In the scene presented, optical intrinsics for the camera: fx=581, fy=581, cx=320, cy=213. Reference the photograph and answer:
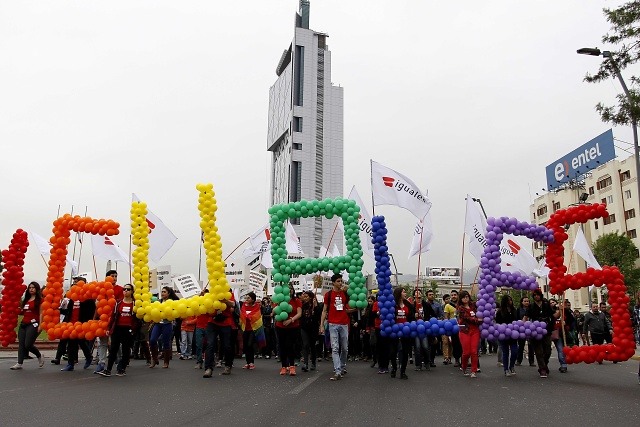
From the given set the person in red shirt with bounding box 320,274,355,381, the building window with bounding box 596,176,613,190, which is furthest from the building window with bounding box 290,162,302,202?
the person in red shirt with bounding box 320,274,355,381

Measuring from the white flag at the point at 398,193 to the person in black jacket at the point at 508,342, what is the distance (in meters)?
2.91

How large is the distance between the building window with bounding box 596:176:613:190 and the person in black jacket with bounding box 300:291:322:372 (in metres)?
58.1

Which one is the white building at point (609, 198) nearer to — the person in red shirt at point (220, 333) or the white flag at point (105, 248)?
the white flag at point (105, 248)

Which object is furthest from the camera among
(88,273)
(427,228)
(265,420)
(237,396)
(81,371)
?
(88,273)

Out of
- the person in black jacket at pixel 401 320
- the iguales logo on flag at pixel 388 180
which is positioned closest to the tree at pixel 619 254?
the iguales logo on flag at pixel 388 180

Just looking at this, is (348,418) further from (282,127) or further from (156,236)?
(282,127)

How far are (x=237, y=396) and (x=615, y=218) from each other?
6396cm

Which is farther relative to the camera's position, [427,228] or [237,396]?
[427,228]

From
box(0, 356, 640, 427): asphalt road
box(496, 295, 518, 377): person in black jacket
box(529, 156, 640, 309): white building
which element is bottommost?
box(0, 356, 640, 427): asphalt road

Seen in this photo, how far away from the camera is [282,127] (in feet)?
418

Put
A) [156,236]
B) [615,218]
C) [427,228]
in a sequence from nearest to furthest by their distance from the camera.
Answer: [427,228] → [156,236] → [615,218]

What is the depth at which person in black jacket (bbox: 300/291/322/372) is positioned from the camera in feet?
39.2

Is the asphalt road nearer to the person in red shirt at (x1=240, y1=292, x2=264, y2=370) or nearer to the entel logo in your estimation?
the person in red shirt at (x1=240, y1=292, x2=264, y2=370)

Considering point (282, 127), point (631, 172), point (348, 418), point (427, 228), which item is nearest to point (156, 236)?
point (427, 228)
